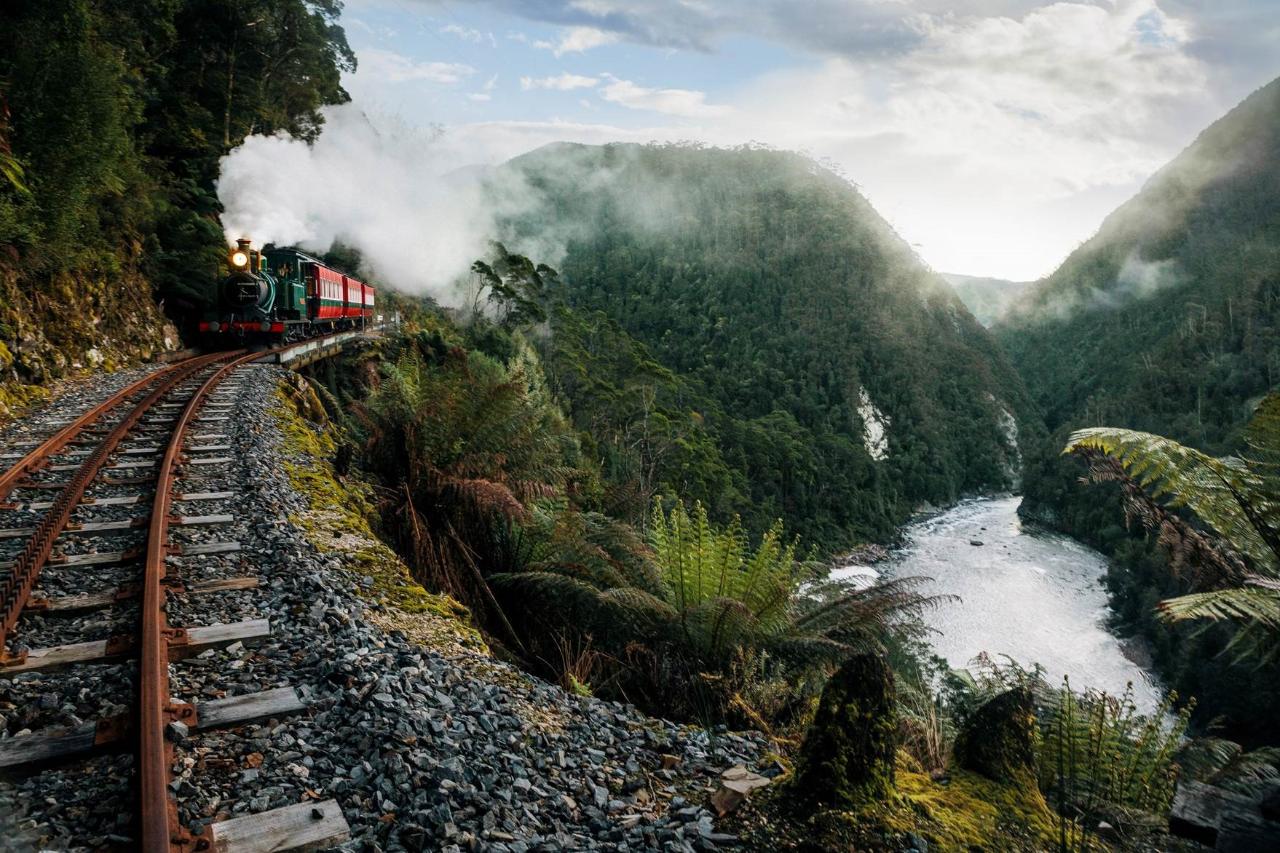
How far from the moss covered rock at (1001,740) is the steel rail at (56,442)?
594 cm

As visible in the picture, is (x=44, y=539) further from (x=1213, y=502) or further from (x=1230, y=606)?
(x=1213, y=502)

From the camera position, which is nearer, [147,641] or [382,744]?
[382,744]

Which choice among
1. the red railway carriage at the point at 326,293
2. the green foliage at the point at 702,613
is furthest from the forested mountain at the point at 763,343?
the green foliage at the point at 702,613

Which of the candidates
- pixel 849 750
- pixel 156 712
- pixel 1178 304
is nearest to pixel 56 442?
pixel 156 712

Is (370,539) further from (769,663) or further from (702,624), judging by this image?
(769,663)

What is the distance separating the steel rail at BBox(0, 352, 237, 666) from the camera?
114 inches

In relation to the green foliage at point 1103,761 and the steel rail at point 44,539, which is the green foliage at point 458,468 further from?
the green foliage at point 1103,761

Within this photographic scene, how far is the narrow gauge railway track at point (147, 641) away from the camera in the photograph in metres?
1.89

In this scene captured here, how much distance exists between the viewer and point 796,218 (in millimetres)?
129625

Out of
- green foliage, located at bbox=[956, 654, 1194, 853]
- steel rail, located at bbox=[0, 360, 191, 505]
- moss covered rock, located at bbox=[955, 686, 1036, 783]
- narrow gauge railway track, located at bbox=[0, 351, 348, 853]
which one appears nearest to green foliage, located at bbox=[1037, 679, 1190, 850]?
green foliage, located at bbox=[956, 654, 1194, 853]

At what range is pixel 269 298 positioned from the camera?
1374 centimetres

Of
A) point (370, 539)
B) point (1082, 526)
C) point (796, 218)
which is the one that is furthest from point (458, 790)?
point (796, 218)

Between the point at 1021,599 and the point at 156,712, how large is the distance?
51574 mm

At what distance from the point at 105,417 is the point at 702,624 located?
23.8ft
